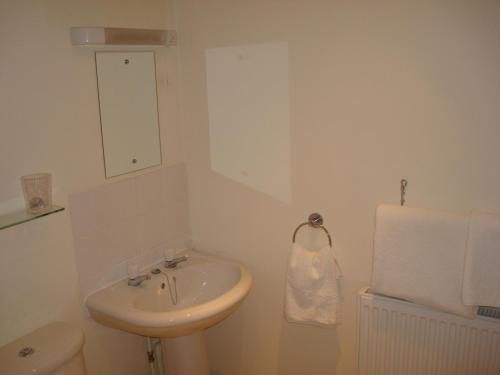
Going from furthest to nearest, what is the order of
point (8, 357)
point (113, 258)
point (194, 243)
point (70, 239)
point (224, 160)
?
point (194, 243) → point (224, 160) → point (113, 258) → point (70, 239) → point (8, 357)

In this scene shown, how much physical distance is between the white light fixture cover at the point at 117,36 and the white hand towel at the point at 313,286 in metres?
1.04

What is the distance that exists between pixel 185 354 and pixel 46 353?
620 mm

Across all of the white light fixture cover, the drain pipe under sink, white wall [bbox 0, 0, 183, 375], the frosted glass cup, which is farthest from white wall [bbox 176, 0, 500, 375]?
the frosted glass cup

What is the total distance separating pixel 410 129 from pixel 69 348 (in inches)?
56.6

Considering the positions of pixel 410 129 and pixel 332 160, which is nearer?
pixel 410 129

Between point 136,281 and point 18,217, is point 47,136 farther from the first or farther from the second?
point 136,281

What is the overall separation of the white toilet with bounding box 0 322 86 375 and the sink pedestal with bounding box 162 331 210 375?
0.41 meters

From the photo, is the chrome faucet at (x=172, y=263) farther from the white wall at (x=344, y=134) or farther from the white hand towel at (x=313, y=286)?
the white hand towel at (x=313, y=286)

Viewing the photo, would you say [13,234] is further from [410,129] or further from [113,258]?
[410,129]

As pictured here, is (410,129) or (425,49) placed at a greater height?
(425,49)

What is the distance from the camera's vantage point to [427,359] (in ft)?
5.91

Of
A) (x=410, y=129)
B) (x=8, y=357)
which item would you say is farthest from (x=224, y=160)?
(x=8, y=357)

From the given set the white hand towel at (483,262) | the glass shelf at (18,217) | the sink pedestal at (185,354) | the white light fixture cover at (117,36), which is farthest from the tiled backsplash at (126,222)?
the white hand towel at (483,262)

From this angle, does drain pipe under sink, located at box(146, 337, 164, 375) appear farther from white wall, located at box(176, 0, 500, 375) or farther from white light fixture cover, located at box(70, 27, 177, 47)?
white light fixture cover, located at box(70, 27, 177, 47)
